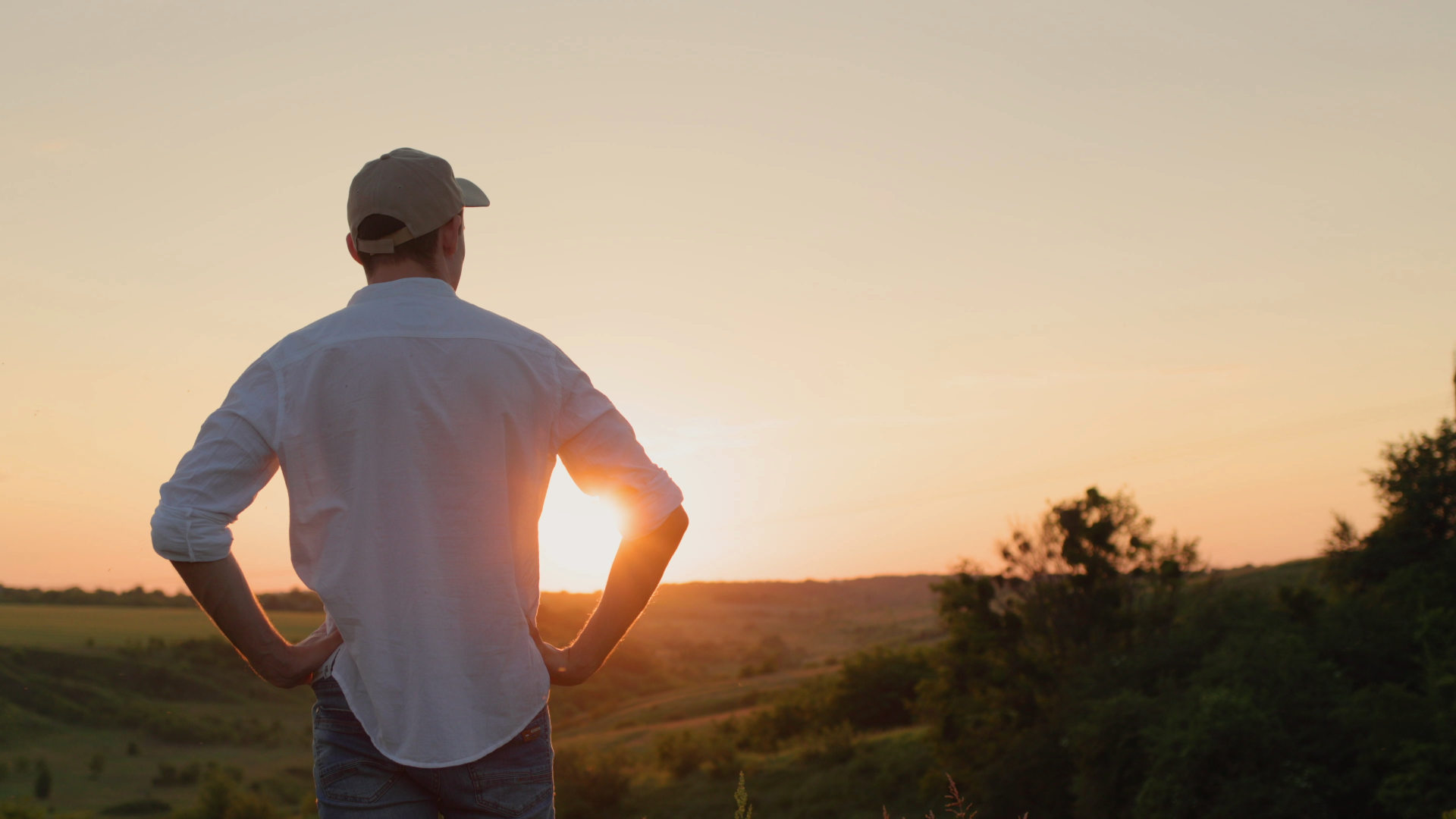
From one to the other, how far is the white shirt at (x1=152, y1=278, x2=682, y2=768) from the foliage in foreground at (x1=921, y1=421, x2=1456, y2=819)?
1129 inches

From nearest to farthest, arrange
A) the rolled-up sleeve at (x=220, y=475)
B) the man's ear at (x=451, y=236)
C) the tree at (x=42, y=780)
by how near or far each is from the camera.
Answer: the rolled-up sleeve at (x=220, y=475) → the man's ear at (x=451, y=236) → the tree at (x=42, y=780)

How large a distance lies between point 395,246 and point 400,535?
0.66 metres

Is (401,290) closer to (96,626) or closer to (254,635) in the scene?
(254,635)

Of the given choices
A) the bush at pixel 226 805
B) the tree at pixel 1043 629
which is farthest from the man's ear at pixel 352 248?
the bush at pixel 226 805

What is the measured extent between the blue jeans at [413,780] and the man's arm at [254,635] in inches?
3.0

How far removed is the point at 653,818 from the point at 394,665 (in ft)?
180

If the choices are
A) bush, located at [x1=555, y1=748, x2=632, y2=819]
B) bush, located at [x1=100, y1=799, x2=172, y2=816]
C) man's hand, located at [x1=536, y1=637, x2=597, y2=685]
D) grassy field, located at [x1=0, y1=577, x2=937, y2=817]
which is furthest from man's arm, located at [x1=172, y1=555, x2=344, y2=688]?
bush, located at [x1=100, y1=799, x2=172, y2=816]

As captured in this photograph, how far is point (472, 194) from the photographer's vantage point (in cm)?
223

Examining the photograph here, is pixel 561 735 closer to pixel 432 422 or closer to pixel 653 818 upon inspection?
pixel 653 818

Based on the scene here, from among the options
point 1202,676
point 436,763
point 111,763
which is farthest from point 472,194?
point 111,763

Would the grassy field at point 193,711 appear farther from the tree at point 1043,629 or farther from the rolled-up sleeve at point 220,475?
the rolled-up sleeve at point 220,475

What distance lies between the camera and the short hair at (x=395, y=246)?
2061 millimetres

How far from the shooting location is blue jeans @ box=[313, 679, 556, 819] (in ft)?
6.03

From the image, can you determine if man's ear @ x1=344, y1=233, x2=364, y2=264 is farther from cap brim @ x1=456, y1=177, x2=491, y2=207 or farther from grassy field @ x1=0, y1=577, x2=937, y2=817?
grassy field @ x1=0, y1=577, x2=937, y2=817
